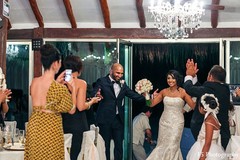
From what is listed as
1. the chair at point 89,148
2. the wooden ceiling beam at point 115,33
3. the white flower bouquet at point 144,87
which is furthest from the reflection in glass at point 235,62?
the chair at point 89,148

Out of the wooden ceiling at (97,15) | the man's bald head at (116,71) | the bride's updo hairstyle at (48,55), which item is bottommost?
the man's bald head at (116,71)

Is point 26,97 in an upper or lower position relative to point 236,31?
lower

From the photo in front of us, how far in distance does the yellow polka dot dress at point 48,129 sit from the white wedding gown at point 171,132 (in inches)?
110

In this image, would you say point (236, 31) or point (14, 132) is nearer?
point (14, 132)

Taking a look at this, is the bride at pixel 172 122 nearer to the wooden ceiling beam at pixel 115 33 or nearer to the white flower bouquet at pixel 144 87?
the white flower bouquet at pixel 144 87

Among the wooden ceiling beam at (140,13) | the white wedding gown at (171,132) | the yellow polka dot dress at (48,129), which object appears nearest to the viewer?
the yellow polka dot dress at (48,129)

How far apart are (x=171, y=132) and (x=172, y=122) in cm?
14

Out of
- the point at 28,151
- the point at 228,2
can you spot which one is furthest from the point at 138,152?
Result: the point at 28,151

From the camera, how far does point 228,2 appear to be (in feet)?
22.5

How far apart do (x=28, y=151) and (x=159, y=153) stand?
2928 mm

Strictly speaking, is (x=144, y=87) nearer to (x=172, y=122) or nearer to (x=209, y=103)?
(x=172, y=122)

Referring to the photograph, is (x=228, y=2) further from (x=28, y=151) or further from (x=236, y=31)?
(x=28, y=151)

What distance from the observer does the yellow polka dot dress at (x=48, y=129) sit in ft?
10.6

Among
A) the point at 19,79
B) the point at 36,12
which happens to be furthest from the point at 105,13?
the point at 19,79
